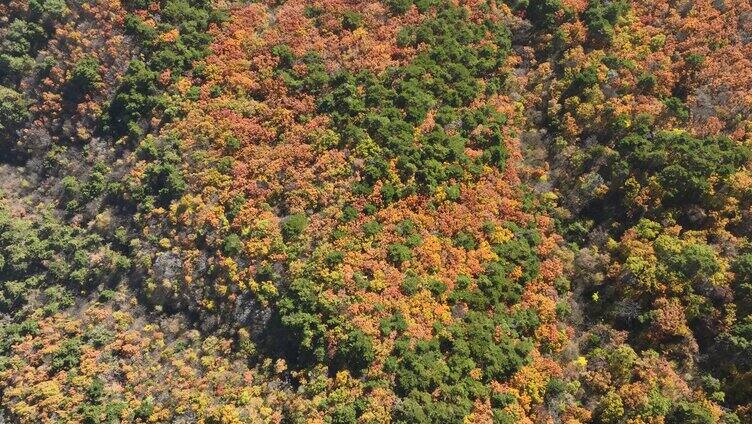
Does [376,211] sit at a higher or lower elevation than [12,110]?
higher

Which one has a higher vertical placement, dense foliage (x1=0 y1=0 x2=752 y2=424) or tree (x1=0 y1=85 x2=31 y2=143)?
dense foliage (x1=0 y1=0 x2=752 y2=424)

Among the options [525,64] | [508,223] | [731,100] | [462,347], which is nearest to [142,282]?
[462,347]

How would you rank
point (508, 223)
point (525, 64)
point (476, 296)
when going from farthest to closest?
point (525, 64) < point (508, 223) < point (476, 296)

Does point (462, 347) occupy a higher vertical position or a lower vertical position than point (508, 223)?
lower

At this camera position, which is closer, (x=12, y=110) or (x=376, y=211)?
(x=376, y=211)

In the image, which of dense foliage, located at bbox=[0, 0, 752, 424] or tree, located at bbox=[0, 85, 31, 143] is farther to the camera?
tree, located at bbox=[0, 85, 31, 143]

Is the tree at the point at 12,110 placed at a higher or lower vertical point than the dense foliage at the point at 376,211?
lower

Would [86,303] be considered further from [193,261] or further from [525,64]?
[525,64]

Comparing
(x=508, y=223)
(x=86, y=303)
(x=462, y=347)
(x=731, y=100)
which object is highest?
(x=731, y=100)
